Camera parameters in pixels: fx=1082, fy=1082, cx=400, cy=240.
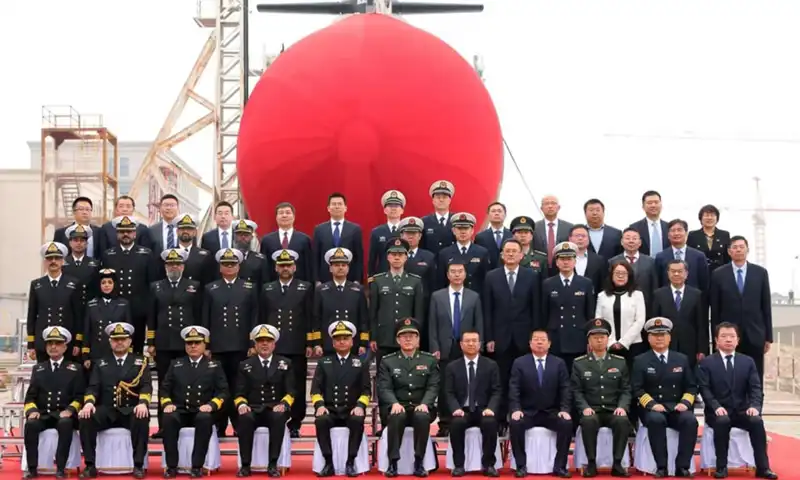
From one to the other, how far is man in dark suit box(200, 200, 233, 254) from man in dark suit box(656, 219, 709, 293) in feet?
12.3

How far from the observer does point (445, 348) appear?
28.8 feet

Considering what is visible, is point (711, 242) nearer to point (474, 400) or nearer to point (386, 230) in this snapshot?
point (474, 400)

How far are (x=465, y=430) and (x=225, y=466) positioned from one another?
2.10 metres

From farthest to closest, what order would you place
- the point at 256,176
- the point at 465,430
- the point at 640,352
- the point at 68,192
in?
the point at 68,192
the point at 256,176
the point at 640,352
the point at 465,430

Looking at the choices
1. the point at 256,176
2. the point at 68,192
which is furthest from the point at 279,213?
the point at 68,192

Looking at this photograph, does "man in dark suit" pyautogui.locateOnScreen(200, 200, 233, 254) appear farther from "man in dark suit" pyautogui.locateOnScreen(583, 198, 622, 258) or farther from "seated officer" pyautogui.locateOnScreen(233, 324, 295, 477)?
"man in dark suit" pyautogui.locateOnScreen(583, 198, 622, 258)

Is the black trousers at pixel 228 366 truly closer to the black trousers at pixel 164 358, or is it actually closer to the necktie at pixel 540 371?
the black trousers at pixel 164 358

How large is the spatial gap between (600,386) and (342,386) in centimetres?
202

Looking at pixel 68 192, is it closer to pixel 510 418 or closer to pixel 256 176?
pixel 256 176

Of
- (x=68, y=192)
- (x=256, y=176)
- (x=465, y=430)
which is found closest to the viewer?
(x=465, y=430)

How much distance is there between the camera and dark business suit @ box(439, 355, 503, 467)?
8.30m

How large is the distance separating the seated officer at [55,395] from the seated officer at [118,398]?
139mm

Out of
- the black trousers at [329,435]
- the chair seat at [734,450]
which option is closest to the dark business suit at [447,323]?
the black trousers at [329,435]

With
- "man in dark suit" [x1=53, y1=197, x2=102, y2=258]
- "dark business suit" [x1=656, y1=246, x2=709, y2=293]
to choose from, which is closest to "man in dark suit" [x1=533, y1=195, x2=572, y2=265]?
"dark business suit" [x1=656, y1=246, x2=709, y2=293]
